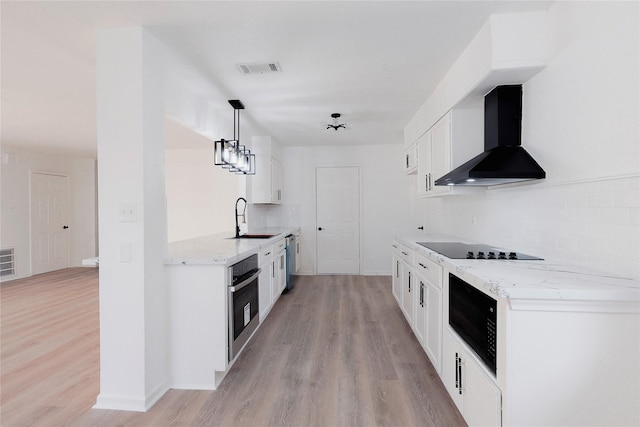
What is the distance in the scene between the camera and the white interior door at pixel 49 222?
21.3 ft

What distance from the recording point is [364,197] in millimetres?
6199

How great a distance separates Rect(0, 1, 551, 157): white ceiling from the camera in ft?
6.43

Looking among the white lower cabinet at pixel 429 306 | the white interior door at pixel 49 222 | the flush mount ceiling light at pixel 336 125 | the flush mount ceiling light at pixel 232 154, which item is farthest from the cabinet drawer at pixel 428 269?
the white interior door at pixel 49 222

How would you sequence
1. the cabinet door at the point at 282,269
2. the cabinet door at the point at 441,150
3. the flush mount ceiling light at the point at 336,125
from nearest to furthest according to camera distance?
the cabinet door at the point at 441,150, the flush mount ceiling light at the point at 336,125, the cabinet door at the point at 282,269

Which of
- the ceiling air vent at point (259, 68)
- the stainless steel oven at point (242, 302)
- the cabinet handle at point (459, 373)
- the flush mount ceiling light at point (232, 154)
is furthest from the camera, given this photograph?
the flush mount ceiling light at point (232, 154)

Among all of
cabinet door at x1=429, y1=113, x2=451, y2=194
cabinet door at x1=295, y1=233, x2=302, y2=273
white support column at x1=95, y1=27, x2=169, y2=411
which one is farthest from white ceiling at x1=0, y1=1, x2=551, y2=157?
cabinet door at x1=295, y1=233, x2=302, y2=273

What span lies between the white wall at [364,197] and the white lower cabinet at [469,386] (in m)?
3.98

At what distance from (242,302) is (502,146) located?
7.66ft

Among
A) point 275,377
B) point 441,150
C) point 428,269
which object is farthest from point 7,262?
point 441,150

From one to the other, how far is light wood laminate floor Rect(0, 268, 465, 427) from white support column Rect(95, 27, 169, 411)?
0.84 feet

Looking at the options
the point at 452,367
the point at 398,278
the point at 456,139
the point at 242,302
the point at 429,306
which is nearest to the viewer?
the point at 452,367

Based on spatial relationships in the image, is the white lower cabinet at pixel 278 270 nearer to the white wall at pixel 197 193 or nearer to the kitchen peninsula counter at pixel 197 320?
the kitchen peninsula counter at pixel 197 320

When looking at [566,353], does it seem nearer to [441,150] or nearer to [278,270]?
[441,150]

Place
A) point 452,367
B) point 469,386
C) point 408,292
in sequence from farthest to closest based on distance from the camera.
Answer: point 408,292 < point 452,367 < point 469,386
